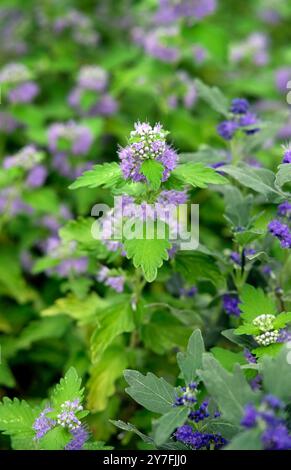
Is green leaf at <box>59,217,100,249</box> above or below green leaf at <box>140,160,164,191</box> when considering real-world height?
above

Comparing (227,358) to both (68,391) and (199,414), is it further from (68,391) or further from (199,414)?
(68,391)

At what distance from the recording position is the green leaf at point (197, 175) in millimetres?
1583

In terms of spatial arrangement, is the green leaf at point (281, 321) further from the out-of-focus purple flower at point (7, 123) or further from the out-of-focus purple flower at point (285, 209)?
the out-of-focus purple flower at point (7, 123)

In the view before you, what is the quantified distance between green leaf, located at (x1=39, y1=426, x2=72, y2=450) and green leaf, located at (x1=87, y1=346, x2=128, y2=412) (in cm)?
42

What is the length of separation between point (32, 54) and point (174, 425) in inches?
110

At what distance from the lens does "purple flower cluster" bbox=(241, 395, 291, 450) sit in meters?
1.17

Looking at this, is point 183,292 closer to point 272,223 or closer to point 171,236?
point 171,236

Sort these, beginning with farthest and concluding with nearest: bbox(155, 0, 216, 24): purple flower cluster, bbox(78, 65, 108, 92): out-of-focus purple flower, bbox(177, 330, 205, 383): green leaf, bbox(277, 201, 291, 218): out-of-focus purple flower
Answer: bbox(78, 65, 108, 92): out-of-focus purple flower < bbox(155, 0, 216, 24): purple flower cluster < bbox(277, 201, 291, 218): out-of-focus purple flower < bbox(177, 330, 205, 383): green leaf

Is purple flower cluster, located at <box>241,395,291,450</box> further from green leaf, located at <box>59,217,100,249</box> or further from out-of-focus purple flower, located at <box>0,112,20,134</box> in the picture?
out-of-focus purple flower, located at <box>0,112,20,134</box>

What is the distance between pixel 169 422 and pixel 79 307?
2.75 feet

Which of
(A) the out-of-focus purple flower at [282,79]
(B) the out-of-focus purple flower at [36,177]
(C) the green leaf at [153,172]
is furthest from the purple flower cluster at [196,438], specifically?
(A) the out-of-focus purple flower at [282,79]

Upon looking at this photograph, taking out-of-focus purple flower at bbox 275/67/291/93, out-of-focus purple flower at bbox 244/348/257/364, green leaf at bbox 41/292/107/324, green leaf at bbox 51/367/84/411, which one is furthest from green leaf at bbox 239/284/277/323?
out-of-focus purple flower at bbox 275/67/291/93

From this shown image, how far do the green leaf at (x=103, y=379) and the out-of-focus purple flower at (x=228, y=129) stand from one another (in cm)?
77

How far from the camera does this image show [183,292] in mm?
2141
